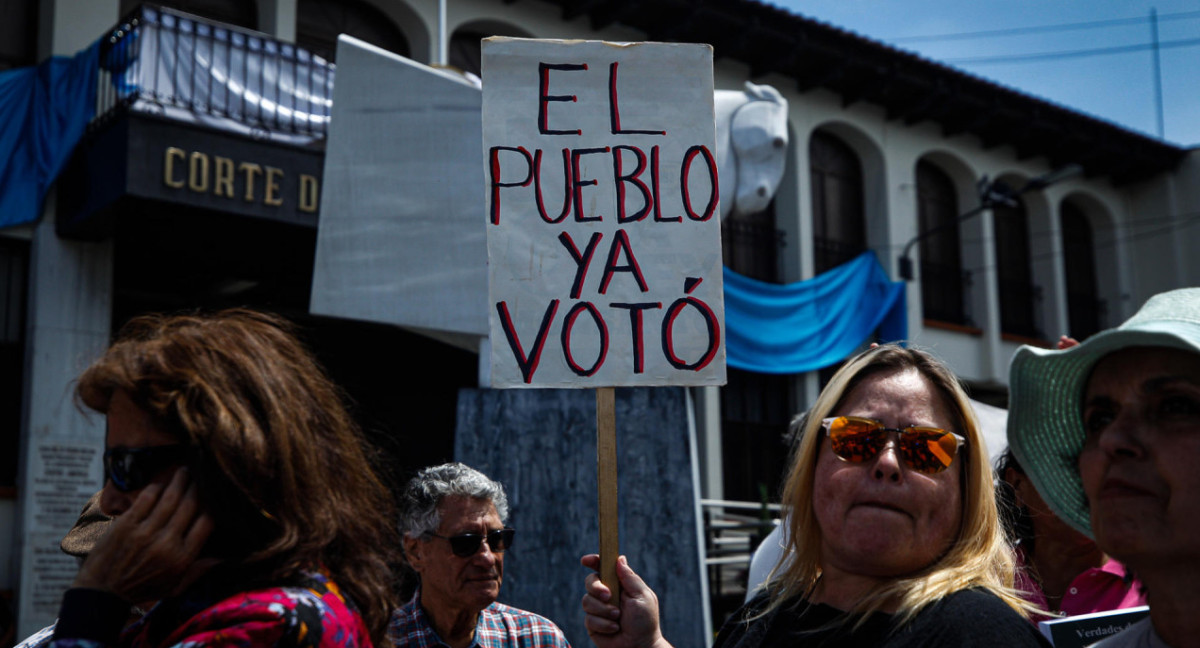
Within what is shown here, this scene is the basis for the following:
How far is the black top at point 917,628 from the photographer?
2.04 meters

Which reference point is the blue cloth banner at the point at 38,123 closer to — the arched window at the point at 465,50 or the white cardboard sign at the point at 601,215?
the arched window at the point at 465,50

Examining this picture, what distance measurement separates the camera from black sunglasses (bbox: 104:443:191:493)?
6.20ft

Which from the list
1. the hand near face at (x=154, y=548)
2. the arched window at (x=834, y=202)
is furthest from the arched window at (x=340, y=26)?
the hand near face at (x=154, y=548)

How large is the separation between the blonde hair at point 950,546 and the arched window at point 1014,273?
670 inches

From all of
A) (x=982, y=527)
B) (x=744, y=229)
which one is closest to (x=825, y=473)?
(x=982, y=527)

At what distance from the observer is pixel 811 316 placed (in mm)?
14586

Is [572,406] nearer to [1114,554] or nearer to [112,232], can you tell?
[112,232]

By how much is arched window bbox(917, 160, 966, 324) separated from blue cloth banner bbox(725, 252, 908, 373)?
1889 mm

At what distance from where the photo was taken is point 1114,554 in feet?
5.41

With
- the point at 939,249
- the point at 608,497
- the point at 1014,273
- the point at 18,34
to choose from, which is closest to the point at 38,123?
the point at 18,34

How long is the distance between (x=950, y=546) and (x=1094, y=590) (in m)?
1.15

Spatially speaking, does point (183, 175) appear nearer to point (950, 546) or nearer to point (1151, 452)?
point (950, 546)

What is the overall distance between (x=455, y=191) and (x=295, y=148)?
7.23 feet

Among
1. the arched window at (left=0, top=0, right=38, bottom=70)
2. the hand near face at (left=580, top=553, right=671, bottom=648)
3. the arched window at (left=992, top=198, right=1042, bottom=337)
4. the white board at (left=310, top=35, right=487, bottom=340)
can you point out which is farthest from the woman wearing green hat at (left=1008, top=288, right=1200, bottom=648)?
the arched window at (left=992, top=198, right=1042, bottom=337)
